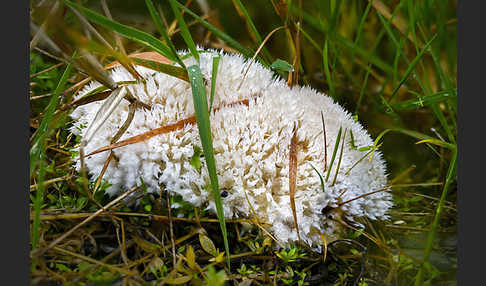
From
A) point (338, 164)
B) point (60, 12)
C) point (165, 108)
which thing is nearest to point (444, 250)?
point (338, 164)

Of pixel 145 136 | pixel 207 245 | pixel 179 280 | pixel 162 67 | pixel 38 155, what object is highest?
pixel 162 67

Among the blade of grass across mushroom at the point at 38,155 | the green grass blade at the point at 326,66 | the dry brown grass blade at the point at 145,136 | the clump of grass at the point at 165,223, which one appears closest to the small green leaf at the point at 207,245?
the clump of grass at the point at 165,223

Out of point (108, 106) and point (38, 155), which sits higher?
point (108, 106)

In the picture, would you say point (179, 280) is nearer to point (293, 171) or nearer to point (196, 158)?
point (196, 158)

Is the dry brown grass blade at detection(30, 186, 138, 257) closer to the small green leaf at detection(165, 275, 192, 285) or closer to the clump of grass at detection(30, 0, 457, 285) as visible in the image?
the clump of grass at detection(30, 0, 457, 285)

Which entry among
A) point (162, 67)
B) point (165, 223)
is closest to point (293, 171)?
point (165, 223)

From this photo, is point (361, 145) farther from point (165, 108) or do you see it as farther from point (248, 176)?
point (165, 108)
